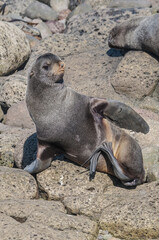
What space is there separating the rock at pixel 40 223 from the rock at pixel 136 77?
4.02 metres

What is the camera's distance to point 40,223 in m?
5.35

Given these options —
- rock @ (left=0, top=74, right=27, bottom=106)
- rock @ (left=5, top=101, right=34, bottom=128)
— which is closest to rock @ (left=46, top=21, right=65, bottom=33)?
rock @ (left=0, top=74, right=27, bottom=106)

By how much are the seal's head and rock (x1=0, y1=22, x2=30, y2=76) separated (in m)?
4.82

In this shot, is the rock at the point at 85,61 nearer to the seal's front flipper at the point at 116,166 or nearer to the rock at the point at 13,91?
the rock at the point at 13,91

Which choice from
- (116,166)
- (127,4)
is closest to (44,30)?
(127,4)

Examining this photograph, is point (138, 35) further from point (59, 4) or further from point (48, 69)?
point (59, 4)

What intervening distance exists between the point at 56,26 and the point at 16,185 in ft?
31.4

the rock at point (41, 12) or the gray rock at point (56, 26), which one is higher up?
the rock at point (41, 12)

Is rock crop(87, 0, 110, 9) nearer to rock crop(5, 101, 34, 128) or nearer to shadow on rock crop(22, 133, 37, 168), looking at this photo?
rock crop(5, 101, 34, 128)

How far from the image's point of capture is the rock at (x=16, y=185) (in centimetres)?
623

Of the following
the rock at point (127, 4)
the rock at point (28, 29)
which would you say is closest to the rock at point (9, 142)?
the rock at point (28, 29)

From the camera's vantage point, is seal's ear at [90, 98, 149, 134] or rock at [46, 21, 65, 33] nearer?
seal's ear at [90, 98, 149, 134]

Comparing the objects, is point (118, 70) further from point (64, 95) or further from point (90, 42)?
point (64, 95)

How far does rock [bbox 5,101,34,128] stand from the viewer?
8938 millimetres
